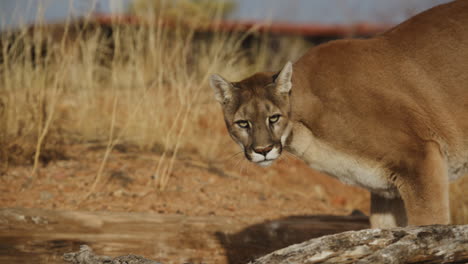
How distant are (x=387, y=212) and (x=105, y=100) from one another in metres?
5.34

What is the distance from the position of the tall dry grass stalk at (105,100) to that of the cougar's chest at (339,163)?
2027 millimetres

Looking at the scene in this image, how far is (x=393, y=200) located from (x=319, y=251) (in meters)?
2.21

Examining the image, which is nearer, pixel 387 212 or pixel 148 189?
pixel 387 212

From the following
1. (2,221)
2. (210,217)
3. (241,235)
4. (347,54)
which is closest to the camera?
(347,54)

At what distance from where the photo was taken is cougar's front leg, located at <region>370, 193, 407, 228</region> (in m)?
5.11

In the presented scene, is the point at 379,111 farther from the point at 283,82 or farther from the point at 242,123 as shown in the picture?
the point at 242,123

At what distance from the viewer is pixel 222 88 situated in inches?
195

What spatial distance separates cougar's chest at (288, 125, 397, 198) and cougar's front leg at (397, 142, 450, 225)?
202 mm

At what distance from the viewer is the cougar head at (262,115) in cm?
444

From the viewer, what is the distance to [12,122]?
7074mm

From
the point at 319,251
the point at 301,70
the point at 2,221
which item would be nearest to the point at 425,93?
the point at 301,70

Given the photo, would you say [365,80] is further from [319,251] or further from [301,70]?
[319,251]

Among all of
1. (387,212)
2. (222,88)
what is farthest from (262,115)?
(387,212)

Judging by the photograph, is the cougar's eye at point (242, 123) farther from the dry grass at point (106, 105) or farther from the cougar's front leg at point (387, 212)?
the dry grass at point (106, 105)
